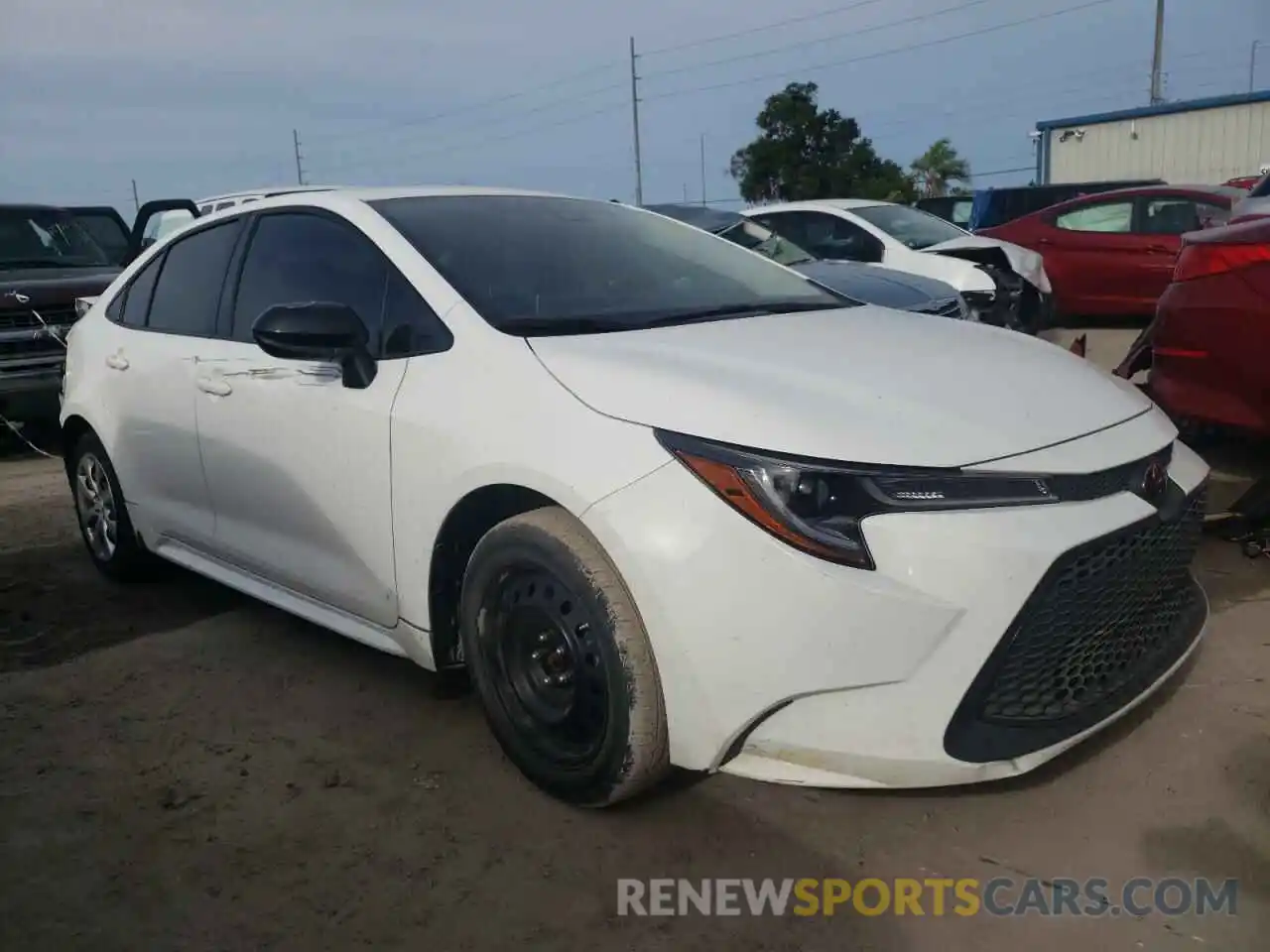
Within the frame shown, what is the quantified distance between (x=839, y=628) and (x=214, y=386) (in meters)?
2.37

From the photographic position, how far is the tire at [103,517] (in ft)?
14.8

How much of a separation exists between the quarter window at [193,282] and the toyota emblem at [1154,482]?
293 centimetres

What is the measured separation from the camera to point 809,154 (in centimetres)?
4078

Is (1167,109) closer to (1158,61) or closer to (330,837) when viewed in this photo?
(1158,61)

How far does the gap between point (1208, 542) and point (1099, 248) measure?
7.84m

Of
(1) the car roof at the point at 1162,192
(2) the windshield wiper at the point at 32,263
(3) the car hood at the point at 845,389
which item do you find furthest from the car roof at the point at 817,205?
(3) the car hood at the point at 845,389

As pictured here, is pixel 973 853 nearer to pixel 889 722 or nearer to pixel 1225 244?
pixel 889 722

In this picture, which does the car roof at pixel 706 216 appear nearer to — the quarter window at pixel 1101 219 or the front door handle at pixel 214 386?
the quarter window at pixel 1101 219

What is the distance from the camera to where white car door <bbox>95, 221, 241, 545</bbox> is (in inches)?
153

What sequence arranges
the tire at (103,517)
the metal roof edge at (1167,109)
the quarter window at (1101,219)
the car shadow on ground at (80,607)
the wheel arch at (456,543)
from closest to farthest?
the wheel arch at (456,543) → the car shadow on ground at (80,607) → the tire at (103,517) → the quarter window at (1101,219) → the metal roof edge at (1167,109)

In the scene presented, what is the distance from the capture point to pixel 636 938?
2275 mm

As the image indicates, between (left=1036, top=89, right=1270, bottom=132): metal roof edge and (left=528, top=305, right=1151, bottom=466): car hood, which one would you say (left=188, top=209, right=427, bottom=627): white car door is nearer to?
(left=528, top=305, right=1151, bottom=466): car hood

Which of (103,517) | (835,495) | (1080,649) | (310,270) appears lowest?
(103,517)

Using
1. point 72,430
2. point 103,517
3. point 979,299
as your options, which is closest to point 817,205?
point 979,299
